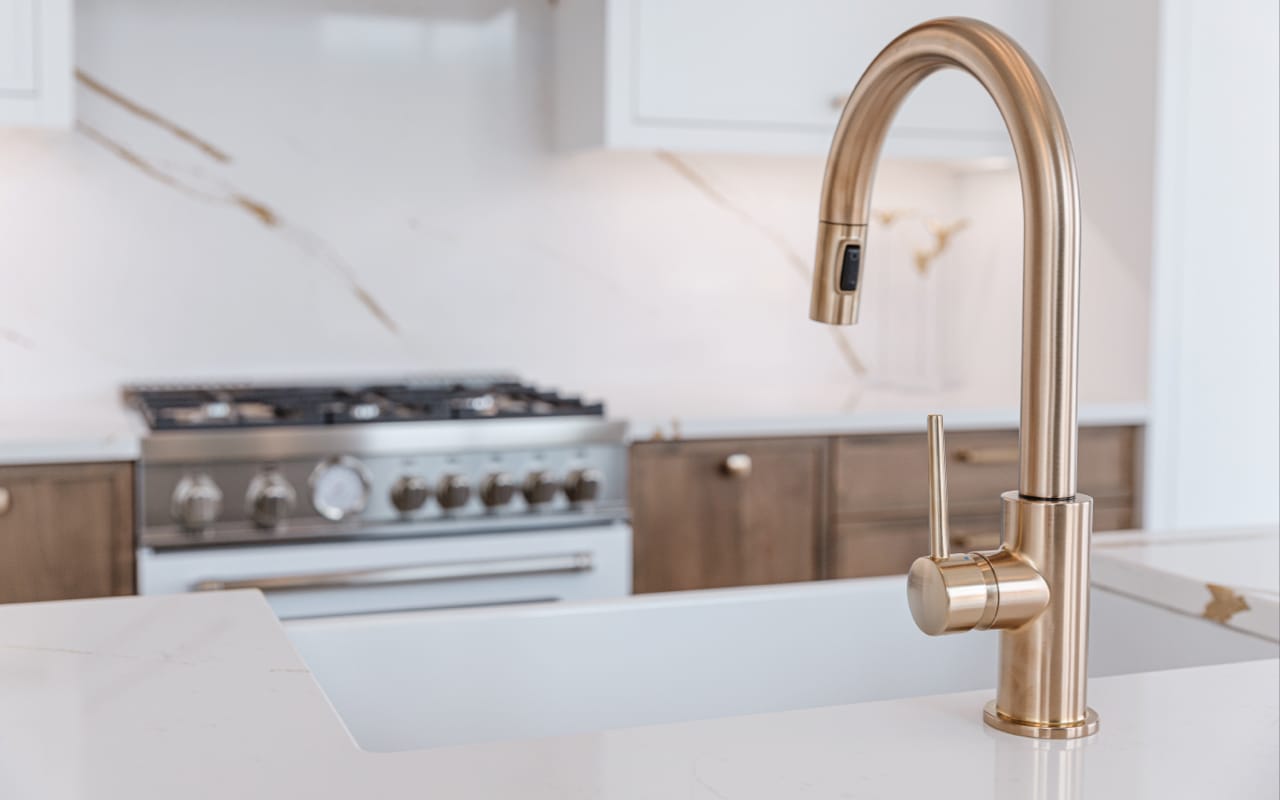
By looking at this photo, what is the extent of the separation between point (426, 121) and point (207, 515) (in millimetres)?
1065

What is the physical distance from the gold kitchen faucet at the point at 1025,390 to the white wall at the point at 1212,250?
214cm

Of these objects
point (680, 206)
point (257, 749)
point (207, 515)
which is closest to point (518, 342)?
point (680, 206)

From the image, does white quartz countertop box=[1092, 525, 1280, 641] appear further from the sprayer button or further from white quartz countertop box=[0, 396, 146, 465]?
white quartz countertop box=[0, 396, 146, 465]

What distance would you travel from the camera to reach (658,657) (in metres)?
1.11

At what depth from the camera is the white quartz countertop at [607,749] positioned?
2.21 ft

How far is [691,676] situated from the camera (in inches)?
44.1

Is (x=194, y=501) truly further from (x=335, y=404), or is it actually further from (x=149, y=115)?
(x=149, y=115)

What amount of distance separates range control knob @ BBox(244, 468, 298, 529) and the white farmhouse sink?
1155 millimetres

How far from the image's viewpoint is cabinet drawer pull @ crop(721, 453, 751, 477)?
2461mm

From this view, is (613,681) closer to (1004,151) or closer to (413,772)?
(413,772)

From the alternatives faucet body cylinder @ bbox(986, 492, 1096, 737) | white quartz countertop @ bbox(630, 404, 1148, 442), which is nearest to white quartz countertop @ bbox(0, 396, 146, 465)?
white quartz countertop @ bbox(630, 404, 1148, 442)

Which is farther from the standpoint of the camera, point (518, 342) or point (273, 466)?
point (518, 342)

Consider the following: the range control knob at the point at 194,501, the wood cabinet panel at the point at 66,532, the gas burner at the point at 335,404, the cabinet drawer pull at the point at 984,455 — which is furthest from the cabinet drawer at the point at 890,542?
the wood cabinet panel at the point at 66,532

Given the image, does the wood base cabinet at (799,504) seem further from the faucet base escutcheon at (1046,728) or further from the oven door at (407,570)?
the faucet base escutcheon at (1046,728)
